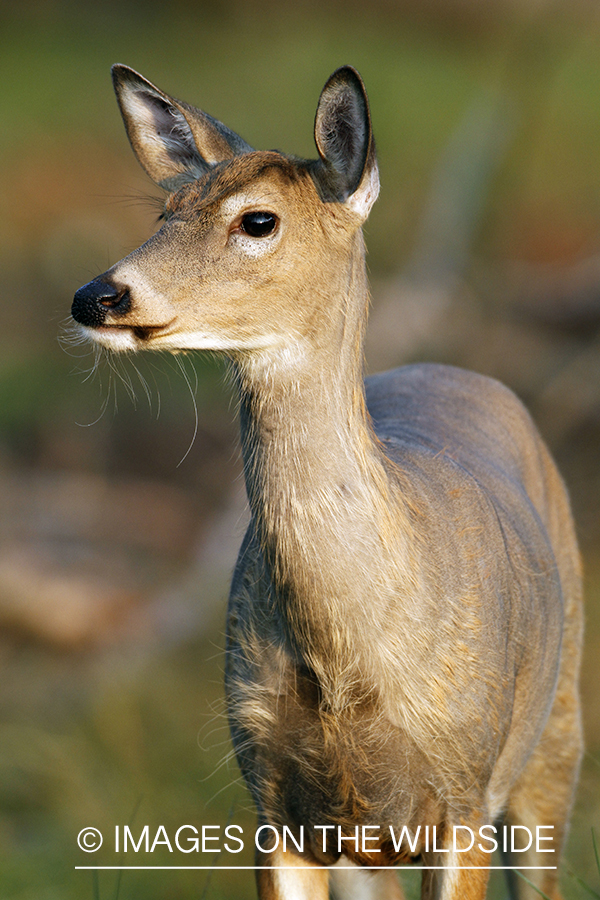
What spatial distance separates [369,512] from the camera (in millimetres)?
3031

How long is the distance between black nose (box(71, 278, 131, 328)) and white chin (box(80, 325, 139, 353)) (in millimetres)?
21

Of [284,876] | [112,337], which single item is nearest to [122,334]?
[112,337]

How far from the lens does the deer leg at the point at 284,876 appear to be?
3420mm

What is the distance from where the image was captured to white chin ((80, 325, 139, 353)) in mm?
2811

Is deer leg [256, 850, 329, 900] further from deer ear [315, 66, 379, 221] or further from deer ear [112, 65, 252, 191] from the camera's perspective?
deer ear [112, 65, 252, 191]

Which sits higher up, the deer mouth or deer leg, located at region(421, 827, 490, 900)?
the deer mouth

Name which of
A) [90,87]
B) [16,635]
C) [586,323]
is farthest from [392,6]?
[16,635]

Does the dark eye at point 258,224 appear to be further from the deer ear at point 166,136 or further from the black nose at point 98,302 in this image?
the deer ear at point 166,136

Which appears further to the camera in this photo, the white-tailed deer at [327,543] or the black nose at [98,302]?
the white-tailed deer at [327,543]

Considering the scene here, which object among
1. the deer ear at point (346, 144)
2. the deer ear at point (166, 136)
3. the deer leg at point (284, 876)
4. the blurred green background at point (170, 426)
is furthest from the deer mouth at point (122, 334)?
the deer leg at point (284, 876)

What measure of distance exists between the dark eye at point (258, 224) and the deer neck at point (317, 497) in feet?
0.65

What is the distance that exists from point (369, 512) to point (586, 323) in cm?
583

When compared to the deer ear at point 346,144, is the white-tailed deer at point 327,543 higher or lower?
lower

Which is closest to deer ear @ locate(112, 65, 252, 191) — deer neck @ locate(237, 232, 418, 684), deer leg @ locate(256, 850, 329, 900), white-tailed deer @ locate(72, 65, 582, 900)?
white-tailed deer @ locate(72, 65, 582, 900)
